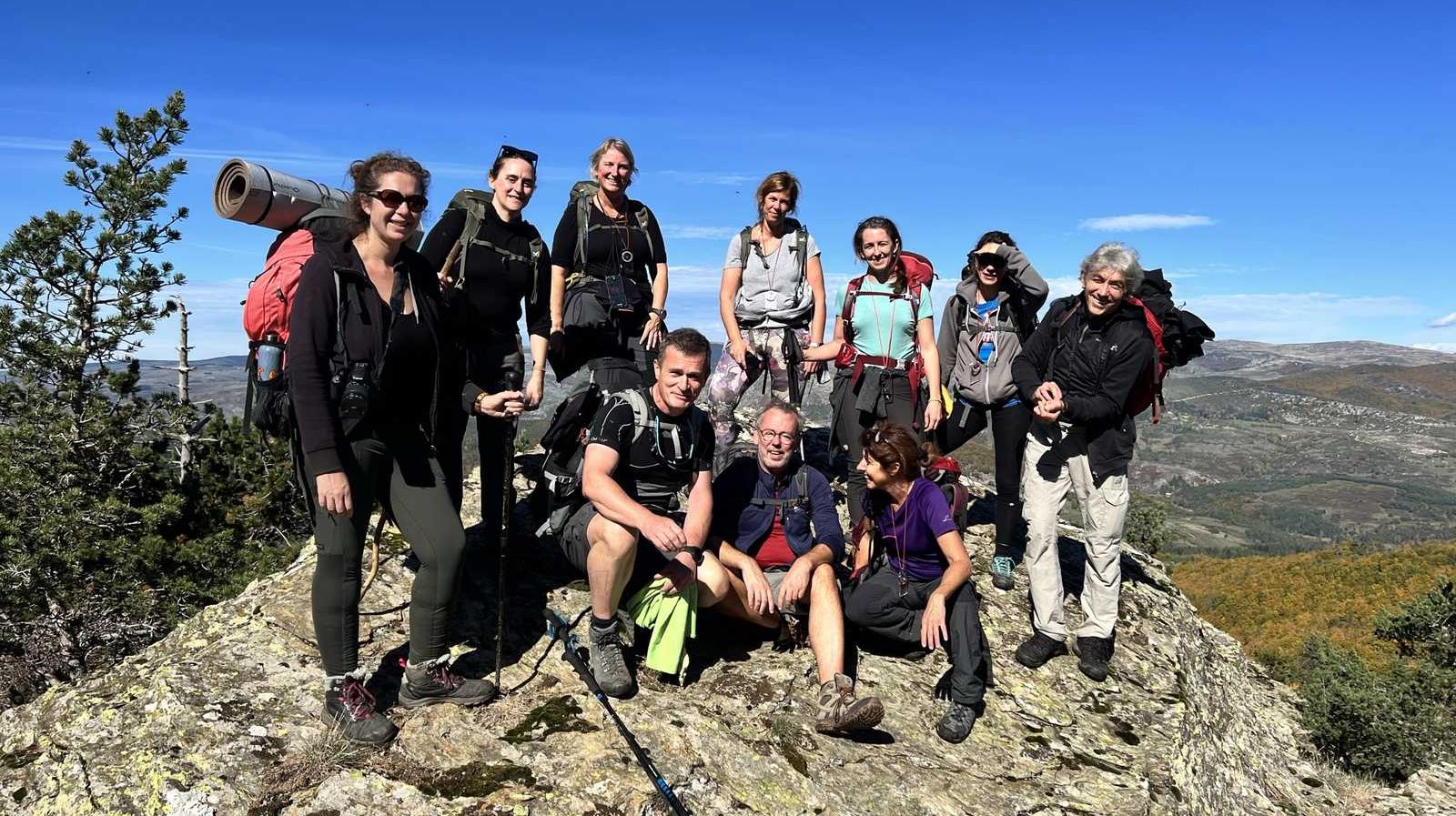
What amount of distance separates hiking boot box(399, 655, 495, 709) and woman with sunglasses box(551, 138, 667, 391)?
2.69 metres

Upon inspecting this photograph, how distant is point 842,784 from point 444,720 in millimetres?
2484

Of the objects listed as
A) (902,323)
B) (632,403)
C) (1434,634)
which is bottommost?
(1434,634)

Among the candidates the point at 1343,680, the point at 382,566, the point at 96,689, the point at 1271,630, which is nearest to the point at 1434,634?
the point at 1343,680

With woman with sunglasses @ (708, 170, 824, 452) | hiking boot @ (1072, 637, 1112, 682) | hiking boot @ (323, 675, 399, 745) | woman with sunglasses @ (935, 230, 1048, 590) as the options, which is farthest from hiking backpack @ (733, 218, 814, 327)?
hiking boot @ (323, 675, 399, 745)

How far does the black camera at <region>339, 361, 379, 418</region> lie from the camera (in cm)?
414

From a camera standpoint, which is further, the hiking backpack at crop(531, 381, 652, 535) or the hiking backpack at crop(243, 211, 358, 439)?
the hiking backpack at crop(531, 381, 652, 535)

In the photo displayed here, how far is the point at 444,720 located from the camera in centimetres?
488

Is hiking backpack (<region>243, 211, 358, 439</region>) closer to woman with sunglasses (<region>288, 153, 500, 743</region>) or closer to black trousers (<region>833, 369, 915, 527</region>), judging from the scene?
woman with sunglasses (<region>288, 153, 500, 743</region>)

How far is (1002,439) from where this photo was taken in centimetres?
706

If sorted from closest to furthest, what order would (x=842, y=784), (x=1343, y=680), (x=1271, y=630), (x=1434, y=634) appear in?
(x=842, y=784)
(x=1343, y=680)
(x=1434, y=634)
(x=1271, y=630)

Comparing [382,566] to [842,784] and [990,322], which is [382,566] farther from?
[990,322]

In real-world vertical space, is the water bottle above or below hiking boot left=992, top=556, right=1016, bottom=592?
above

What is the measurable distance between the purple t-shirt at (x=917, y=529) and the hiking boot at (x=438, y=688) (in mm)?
3021

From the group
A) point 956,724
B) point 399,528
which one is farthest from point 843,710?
point 399,528
